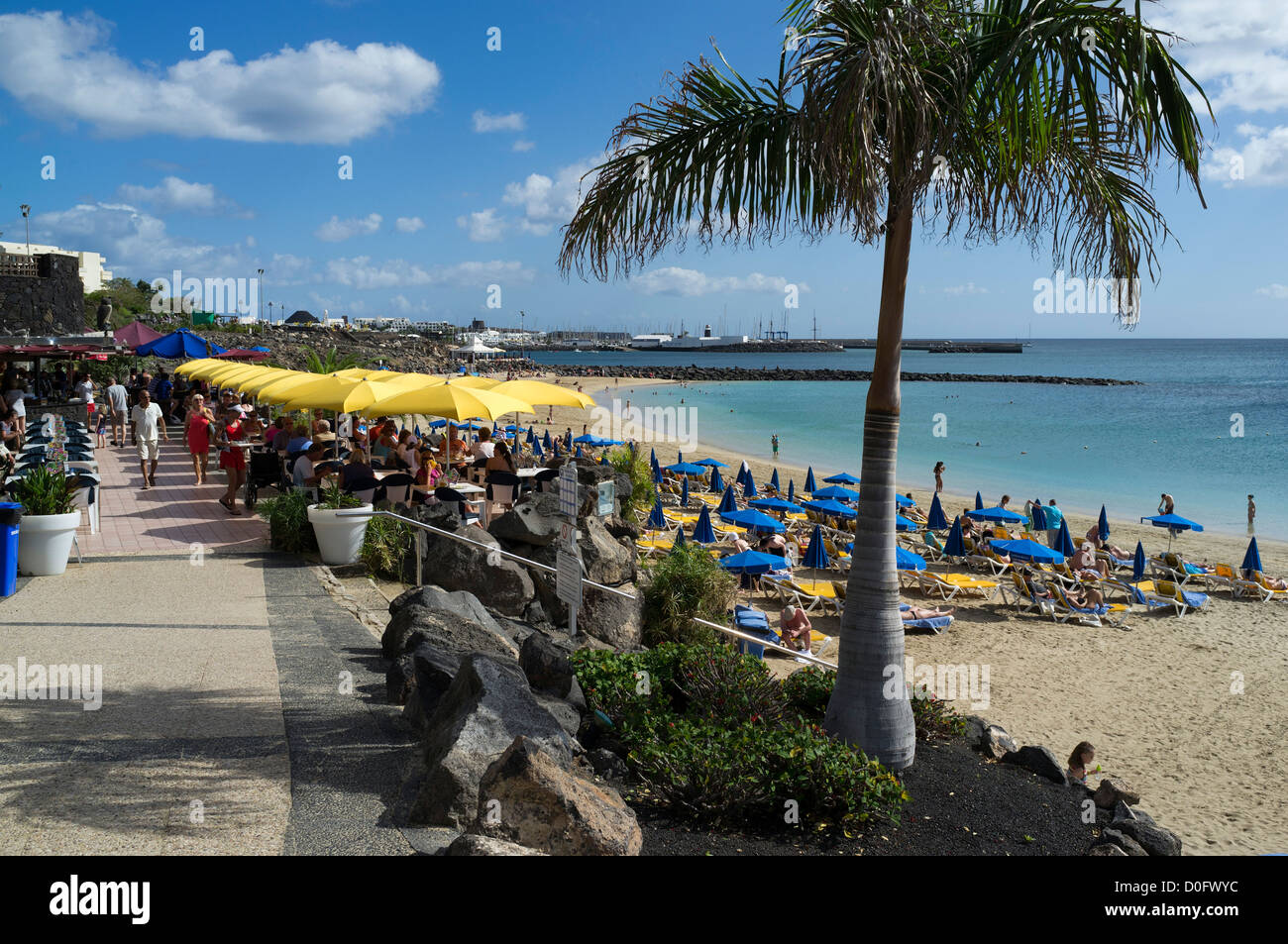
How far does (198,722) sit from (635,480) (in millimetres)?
13637

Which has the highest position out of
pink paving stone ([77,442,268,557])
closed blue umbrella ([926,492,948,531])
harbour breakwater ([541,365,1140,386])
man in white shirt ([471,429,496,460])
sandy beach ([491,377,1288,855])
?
harbour breakwater ([541,365,1140,386])

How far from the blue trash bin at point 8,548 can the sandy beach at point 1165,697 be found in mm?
8680

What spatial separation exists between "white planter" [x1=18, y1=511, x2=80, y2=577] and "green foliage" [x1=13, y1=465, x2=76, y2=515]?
0.11 metres

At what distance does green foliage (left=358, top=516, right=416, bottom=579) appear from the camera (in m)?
10.3

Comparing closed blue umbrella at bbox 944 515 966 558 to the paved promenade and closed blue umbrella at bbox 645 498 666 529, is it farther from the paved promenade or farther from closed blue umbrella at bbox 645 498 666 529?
the paved promenade

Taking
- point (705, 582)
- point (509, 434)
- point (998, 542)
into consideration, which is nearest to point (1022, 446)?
point (509, 434)

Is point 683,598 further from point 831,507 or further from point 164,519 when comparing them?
point 831,507

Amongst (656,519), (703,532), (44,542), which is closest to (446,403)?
(44,542)

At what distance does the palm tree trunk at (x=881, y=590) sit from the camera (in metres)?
5.75

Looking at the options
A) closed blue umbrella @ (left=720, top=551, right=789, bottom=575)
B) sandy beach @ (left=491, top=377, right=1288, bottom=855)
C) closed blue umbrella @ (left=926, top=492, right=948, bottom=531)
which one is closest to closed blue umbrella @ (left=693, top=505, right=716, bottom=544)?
sandy beach @ (left=491, top=377, right=1288, bottom=855)

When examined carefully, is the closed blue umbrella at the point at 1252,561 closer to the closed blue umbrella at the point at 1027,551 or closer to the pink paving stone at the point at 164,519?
the closed blue umbrella at the point at 1027,551

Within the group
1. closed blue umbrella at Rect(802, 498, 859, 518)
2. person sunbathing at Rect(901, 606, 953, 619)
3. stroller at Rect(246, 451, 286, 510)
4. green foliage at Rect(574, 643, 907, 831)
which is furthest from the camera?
closed blue umbrella at Rect(802, 498, 859, 518)

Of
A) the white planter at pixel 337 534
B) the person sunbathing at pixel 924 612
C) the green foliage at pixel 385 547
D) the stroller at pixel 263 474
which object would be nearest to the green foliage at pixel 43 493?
the white planter at pixel 337 534

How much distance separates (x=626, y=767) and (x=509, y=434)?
94.9 ft
